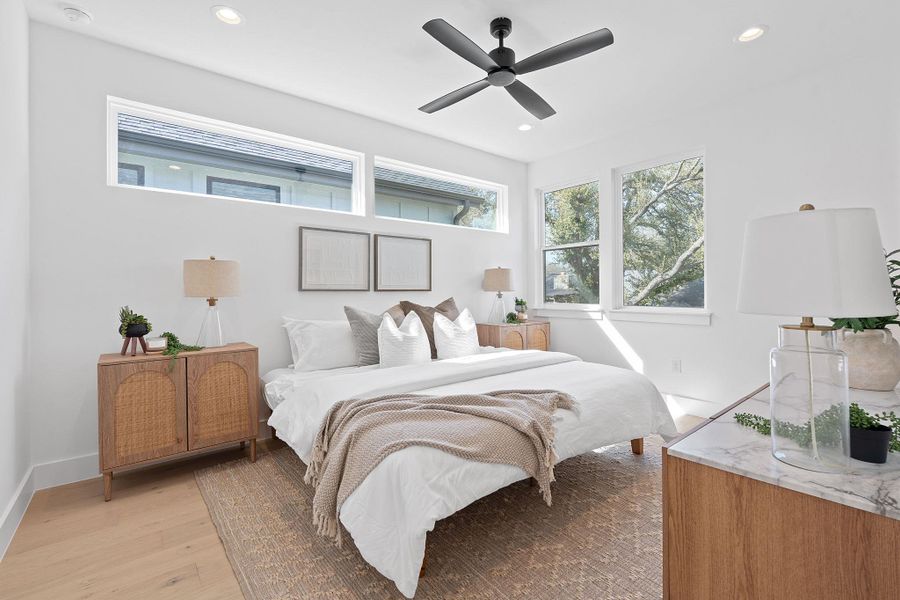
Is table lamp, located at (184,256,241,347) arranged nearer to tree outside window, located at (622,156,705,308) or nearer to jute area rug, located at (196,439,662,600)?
jute area rug, located at (196,439,662,600)

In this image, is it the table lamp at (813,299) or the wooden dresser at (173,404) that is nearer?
the table lamp at (813,299)

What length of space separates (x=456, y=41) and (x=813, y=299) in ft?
6.46

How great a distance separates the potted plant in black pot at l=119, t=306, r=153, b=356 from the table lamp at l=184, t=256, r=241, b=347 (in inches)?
11.9

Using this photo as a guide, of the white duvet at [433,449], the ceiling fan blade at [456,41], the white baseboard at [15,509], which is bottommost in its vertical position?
the white baseboard at [15,509]

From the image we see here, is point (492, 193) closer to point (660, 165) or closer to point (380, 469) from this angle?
point (660, 165)

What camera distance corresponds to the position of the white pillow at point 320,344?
3205mm

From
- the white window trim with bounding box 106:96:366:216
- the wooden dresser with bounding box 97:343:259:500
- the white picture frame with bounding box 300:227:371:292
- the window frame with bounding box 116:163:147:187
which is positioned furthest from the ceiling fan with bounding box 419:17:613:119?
the wooden dresser with bounding box 97:343:259:500

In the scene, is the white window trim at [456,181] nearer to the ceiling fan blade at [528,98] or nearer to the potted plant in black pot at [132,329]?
the ceiling fan blade at [528,98]

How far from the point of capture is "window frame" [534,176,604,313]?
181 inches

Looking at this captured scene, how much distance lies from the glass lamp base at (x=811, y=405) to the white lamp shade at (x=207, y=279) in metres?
2.90

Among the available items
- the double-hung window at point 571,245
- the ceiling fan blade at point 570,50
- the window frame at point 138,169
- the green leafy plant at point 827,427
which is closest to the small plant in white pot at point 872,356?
the green leafy plant at point 827,427

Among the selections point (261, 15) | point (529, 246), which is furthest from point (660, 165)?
point (261, 15)

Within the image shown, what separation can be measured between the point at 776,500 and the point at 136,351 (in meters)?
3.18

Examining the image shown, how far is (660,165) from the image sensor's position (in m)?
4.16
